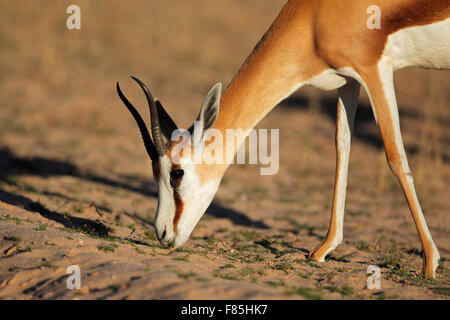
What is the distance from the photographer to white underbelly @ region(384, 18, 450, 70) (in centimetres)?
564

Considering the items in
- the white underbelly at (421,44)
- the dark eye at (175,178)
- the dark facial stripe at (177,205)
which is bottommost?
the dark facial stripe at (177,205)

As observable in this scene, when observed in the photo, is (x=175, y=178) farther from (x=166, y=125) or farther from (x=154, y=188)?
(x=154, y=188)

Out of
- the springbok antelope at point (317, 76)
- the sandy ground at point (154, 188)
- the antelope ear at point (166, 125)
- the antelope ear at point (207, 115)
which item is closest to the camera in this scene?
the sandy ground at point (154, 188)

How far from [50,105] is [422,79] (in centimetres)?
1070

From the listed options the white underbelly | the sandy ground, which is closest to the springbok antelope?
the white underbelly

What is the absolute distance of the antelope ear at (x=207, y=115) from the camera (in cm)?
574

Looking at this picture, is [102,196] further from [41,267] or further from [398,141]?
[398,141]

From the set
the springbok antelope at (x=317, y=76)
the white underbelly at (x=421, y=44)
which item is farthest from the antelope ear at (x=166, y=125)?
the white underbelly at (x=421, y=44)

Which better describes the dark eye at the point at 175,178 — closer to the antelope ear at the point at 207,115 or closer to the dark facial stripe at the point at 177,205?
the dark facial stripe at the point at 177,205

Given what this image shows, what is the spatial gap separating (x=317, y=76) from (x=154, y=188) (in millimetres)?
4716

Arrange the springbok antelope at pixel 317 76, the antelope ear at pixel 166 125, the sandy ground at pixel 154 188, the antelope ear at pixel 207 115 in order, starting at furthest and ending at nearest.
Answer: the antelope ear at pixel 166 125 < the antelope ear at pixel 207 115 < the springbok antelope at pixel 317 76 < the sandy ground at pixel 154 188

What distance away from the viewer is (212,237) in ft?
24.1

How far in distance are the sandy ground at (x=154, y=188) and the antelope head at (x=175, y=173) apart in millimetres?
253

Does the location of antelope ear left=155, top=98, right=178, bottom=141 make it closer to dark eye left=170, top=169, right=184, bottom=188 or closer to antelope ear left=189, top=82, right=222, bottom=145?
antelope ear left=189, top=82, right=222, bottom=145
